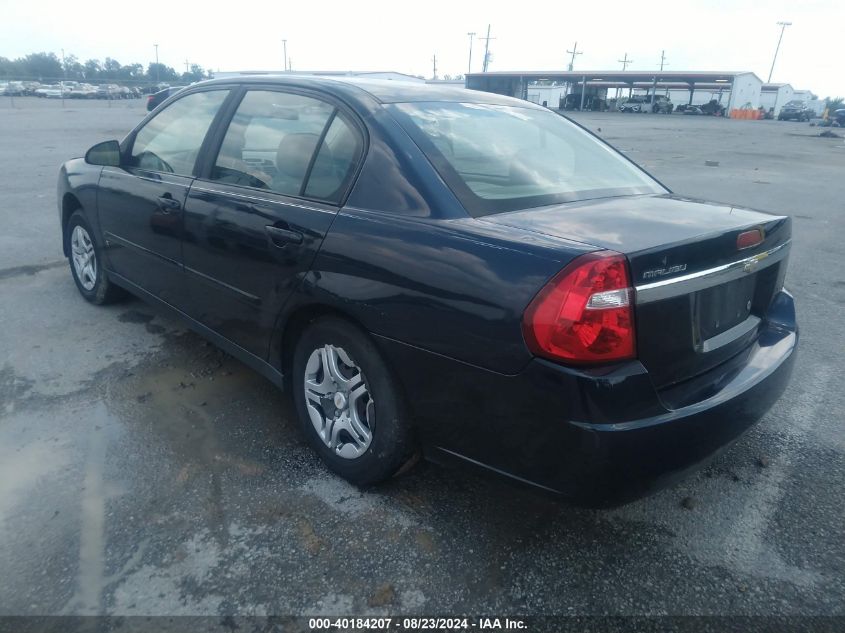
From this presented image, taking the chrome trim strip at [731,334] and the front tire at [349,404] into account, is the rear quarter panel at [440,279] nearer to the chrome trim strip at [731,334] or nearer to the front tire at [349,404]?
the front tire at [349,404]

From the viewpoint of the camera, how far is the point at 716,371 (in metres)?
2.39

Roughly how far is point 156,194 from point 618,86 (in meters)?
76.2

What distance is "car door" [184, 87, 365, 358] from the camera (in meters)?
2.84

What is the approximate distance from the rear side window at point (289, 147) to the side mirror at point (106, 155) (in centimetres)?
127

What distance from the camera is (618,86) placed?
7231 cm

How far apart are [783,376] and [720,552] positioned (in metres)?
0.75

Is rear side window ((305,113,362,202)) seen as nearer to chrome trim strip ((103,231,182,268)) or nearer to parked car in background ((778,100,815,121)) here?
chrome trim strip ((103,231,182,268))

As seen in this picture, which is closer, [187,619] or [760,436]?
[187,619]

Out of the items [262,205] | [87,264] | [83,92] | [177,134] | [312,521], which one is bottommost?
[83,92]

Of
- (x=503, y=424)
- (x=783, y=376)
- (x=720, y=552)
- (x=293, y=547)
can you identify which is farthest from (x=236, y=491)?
(x=783, y=376)

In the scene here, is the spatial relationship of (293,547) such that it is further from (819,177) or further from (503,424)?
(819,177)

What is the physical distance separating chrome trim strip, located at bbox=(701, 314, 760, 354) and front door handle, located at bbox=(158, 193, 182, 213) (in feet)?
8.83

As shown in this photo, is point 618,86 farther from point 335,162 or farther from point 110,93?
point 335,162

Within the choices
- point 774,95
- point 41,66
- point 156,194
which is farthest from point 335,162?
point 41,66
